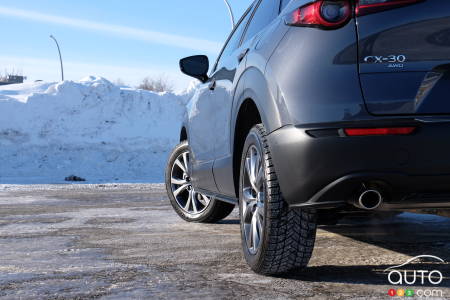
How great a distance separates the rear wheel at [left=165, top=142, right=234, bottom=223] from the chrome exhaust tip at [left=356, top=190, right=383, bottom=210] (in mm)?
3159

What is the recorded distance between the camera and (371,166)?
3.09 m

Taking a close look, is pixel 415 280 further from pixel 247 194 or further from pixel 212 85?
pixel 212 85

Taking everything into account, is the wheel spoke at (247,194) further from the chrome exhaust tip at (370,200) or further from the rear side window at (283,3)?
the rear side window at (283,3)

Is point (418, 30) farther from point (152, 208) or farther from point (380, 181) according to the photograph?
point (152, 208)

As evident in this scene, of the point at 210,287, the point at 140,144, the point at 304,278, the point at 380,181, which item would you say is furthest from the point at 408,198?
the point at 140,144

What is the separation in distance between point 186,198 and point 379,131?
153 inches

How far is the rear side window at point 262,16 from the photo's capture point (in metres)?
4.24

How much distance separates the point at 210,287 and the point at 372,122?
1085mm

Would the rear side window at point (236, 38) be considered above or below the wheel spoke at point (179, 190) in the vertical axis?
above

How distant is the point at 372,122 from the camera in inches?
122

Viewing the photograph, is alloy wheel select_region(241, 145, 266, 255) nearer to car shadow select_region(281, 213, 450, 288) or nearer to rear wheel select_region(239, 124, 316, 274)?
rear wheel select_region(239, 124, 316, 274)

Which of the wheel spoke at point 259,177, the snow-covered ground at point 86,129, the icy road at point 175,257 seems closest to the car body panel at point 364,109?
the wheel spoke at point 259,177

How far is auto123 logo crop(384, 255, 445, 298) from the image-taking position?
3.18 meters

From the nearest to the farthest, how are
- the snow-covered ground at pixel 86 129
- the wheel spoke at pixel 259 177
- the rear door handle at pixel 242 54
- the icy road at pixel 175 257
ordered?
the icy road at pixel 175 257
the wheel spoke at pixel 259 177
the rear door handle at pixel 242 54
the snow-covered ground at pixel 86 129
